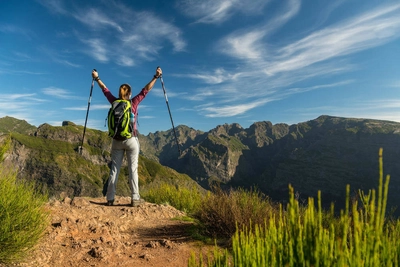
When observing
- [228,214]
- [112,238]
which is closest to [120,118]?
[112,238]

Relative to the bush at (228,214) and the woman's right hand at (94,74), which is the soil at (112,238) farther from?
the woman's right hand at (94,74)

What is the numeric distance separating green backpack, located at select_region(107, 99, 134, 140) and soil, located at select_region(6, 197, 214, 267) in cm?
216

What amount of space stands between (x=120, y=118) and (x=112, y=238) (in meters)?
2.80

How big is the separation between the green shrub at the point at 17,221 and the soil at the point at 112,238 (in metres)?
0.28

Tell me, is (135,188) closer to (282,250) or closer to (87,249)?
(87,249)

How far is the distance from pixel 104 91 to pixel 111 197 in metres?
3.11

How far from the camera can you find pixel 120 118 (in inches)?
257

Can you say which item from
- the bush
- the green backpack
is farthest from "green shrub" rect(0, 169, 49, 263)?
the bush

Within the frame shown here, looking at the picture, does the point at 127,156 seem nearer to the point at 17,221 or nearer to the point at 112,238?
the point at 112,238

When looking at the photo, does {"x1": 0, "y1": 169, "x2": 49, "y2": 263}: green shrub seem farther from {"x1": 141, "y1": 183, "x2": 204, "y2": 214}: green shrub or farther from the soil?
{"x1": 141, "y1": 183, "x2": 204, "y2": 214}: green shrub

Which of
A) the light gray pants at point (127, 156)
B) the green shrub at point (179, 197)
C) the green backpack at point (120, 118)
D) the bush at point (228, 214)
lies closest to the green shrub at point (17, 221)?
the green backpack at point (120, 118)

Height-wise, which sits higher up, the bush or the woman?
the woman

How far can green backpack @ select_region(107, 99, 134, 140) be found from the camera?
6.52 m

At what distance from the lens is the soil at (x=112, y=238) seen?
446cm
